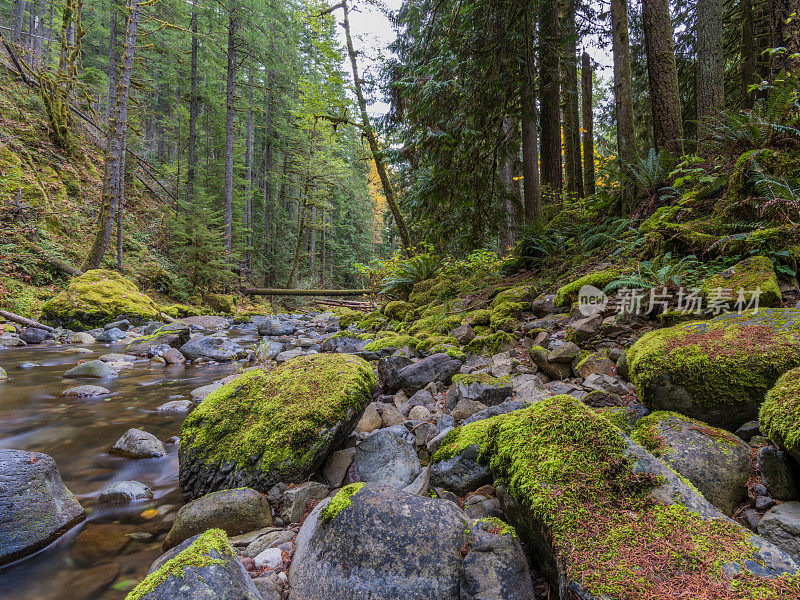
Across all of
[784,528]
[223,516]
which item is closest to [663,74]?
[784,528]

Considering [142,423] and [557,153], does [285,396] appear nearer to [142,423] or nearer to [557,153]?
[142,423]

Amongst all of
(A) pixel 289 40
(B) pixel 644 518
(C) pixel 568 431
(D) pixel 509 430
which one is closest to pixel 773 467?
(B) pixel 644 518

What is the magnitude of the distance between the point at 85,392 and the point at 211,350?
2.77 metres

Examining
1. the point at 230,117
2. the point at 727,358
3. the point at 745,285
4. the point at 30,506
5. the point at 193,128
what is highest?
the point at 193,128

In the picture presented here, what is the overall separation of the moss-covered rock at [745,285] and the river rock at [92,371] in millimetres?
7652

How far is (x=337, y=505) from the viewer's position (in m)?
1.71

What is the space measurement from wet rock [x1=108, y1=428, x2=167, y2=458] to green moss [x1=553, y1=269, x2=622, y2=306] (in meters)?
4.76

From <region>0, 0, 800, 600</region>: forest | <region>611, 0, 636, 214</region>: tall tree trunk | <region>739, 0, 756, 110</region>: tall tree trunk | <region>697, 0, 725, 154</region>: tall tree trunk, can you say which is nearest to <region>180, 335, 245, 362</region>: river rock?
<region>0, 0, 800, 600</region>: forest

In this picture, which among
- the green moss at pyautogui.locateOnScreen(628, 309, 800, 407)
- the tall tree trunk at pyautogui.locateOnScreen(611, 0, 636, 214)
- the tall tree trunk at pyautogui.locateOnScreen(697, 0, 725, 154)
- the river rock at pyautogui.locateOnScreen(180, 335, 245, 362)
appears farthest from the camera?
the river rock at pyautogui.locateOnScreen(180, 335, 245, 362)

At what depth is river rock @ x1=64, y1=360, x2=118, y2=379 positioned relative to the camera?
5609 millimetres

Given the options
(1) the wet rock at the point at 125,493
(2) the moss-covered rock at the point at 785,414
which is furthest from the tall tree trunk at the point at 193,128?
(2) the moss-covered rock at the point at 785,414

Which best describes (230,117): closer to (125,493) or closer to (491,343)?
(491,343)

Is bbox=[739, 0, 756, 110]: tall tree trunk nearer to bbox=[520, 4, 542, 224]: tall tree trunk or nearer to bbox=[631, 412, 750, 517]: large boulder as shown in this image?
bbox=[520, 4, 542, 224]: tall tree trunk

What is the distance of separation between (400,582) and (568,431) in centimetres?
95
